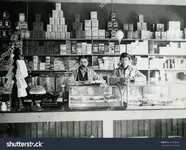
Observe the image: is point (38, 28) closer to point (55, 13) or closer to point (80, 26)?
point (55, 13)

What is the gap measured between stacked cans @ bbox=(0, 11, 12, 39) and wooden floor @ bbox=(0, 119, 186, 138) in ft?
5.16

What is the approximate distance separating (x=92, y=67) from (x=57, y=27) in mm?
868

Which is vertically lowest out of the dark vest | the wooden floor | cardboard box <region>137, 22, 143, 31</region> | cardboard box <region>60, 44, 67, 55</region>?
the wooden floor

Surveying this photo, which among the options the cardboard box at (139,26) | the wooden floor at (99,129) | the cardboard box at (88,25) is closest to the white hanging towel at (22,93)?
the wooden floor at (99,129)

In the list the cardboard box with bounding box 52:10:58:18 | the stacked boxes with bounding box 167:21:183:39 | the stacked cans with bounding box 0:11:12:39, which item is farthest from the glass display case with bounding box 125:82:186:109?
the stacked cans with bounding box 0:11:12:39

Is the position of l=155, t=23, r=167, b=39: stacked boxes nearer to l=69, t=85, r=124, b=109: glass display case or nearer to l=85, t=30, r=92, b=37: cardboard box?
l=85, t=30, r=92, b=37: cardboard box

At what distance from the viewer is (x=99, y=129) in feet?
13.2

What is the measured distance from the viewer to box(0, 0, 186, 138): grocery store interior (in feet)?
13.0

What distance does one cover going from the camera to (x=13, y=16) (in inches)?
185

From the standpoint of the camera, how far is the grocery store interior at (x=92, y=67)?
395 centimetres

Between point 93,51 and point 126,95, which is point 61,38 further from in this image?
point 126,95

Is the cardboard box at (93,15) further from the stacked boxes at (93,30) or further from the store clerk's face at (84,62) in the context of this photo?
the store clerk's face at (84,62)

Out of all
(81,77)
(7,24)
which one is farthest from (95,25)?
(7,24)

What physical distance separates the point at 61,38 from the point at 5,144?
7.09 ft
